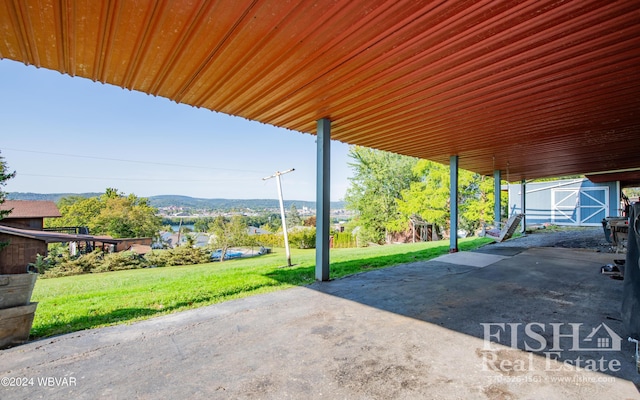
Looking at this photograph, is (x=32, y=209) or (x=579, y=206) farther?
(x=32, y=209)

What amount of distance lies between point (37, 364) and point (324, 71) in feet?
13.4

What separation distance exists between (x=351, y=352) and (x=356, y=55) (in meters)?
3.18

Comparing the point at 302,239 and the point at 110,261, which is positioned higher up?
the point at 110,261

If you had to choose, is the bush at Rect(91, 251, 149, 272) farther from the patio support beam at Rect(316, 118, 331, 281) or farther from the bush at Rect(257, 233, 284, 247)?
the bush at Rect(257, 233, 284, 247)

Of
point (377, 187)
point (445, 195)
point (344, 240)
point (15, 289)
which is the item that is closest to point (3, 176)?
point (15, 289)

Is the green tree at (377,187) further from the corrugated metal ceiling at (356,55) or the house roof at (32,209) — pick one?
the house roof at (32,209)

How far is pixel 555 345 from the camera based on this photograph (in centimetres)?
257

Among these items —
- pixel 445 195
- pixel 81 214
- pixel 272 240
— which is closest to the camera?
pixel 445 195

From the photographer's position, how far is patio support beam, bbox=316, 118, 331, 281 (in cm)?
516

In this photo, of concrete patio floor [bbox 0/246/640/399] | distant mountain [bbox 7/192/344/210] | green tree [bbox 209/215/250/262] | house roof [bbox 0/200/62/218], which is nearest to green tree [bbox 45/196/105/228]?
distant mountain [bbox 7/192/344/210]

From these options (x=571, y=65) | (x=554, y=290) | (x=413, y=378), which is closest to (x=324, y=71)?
(x=571, y=65)

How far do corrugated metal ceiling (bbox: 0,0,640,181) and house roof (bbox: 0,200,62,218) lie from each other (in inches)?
958

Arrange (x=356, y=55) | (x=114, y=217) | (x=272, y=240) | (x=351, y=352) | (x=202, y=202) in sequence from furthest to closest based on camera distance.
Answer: (x=202, y=202) < (x=272, y=240) < (x=114, y=217) < (x=356, y=55) < (x=351, y=352)

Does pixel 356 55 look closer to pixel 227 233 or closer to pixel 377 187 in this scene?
pixel 227 233
